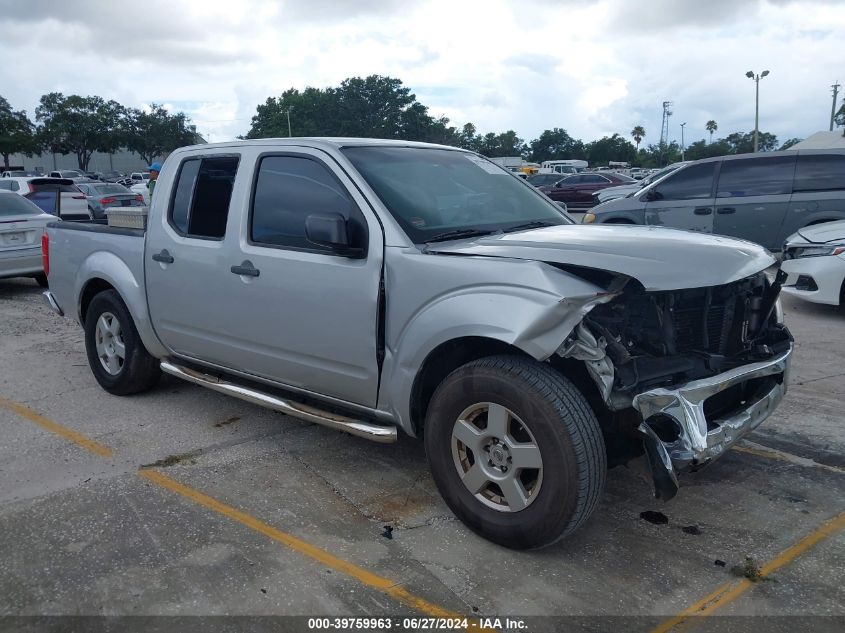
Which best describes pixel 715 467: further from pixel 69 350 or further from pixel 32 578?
pixel 69 350

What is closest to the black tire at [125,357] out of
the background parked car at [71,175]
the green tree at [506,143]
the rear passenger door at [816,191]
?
the rear passenger door at [816,191]

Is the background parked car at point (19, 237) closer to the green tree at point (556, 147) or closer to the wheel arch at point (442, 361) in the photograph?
the wheel arch at point (442, 361)

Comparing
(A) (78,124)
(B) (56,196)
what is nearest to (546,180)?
(B) (56,196)

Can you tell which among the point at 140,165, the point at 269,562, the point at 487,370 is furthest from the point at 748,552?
the point at 140,165

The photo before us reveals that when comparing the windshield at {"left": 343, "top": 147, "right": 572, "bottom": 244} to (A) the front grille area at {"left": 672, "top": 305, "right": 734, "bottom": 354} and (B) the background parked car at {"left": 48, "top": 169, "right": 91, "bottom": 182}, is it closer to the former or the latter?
(A) the front grille area at {"left": 672, "top": 305, "right": 734, "bottom": 354}

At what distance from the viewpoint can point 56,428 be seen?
5.02 metres

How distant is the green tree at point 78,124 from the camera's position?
65.8 meters

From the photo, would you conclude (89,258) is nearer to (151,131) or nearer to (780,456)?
(780,456)

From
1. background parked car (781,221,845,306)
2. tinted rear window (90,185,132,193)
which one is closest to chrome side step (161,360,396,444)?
background parked car (781,221,845,306)

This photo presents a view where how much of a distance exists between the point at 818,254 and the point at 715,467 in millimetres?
4878

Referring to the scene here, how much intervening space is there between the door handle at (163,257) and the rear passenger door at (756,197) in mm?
7920

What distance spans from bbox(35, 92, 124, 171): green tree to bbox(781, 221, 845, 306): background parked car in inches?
2727

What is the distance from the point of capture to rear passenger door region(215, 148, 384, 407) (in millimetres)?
3727

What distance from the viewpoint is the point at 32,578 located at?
3152mm
